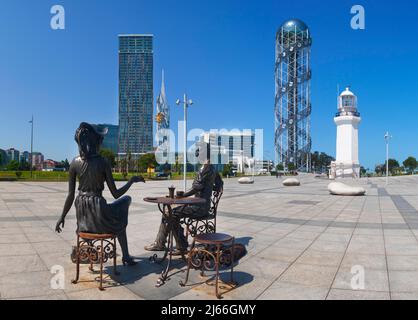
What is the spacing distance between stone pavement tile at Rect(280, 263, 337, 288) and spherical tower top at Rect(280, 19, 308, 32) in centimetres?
11764

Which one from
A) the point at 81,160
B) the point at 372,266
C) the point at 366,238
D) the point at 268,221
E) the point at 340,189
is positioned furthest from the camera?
the point at 340,189

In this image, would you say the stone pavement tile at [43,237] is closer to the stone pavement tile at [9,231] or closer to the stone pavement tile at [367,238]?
the stone pavement tile at [9,231]

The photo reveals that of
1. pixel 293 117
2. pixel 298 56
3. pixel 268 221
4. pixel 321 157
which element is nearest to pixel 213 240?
pixel 268 221

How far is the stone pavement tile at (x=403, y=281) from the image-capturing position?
4181mm

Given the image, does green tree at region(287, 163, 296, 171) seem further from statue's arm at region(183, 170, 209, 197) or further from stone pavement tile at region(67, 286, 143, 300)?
stone pavement tile at region(67, 286, 143, 300)

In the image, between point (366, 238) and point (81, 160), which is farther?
point (366, 238)

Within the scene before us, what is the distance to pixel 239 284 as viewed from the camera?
4.38 metres

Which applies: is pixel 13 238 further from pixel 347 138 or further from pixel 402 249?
pixel 347 138

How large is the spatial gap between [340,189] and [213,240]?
666 inches

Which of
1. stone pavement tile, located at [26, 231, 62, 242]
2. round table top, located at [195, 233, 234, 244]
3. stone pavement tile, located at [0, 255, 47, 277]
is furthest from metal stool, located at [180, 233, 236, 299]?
stone pavement tile, located at [26, 231, 62, 242]

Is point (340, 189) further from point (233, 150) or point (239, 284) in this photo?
point (233, 150)

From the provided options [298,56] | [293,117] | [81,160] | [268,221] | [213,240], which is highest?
[298,56]

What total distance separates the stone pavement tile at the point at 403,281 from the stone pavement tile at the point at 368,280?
0.08 m

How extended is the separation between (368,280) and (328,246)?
6.54 feet
